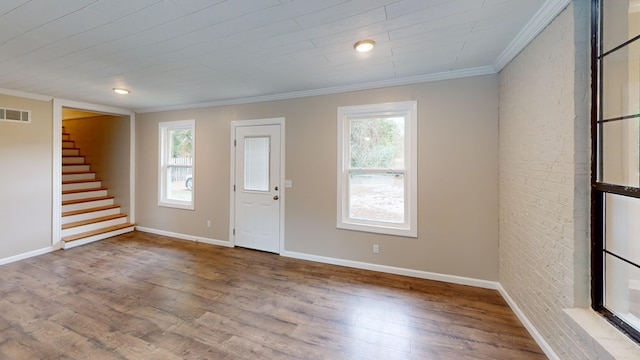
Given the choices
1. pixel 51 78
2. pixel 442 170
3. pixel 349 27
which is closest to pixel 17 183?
pixel 51 78

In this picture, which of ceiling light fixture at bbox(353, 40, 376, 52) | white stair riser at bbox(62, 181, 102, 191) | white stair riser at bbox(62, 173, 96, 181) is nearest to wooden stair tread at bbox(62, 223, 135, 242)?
white stair riser at bbox(62, 181, 102, 191)

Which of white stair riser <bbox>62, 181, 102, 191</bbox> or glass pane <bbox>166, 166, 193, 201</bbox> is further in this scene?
white stair riser <bbox>62, 181, 102, 191</bbox>

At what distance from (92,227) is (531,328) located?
662cm

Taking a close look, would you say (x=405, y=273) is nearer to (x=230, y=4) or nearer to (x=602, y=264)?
(x=602, y=264)

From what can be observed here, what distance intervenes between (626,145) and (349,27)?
1.82 meters

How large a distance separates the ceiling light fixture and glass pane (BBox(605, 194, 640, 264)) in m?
1.93

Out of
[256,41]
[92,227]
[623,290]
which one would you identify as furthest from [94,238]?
[623,290]

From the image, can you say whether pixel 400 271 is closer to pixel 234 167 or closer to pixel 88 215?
pixel 234 167

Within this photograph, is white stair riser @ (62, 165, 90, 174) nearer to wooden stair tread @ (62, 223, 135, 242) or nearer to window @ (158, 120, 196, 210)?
wooden stair tread @ (62, 223, 135, 242)

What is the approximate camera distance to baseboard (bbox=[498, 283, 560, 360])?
1.89 m

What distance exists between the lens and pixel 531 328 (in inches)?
84.7

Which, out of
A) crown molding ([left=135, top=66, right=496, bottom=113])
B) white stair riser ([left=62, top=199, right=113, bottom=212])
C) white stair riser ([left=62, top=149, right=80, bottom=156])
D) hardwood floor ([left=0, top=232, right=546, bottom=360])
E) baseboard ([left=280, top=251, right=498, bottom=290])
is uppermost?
crown molding ([left=135, top=66, right=496, bottom=113])

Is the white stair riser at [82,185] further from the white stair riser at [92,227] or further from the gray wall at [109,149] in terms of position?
the white stair riser at [92,227]

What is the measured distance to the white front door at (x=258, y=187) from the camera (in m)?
4.11
